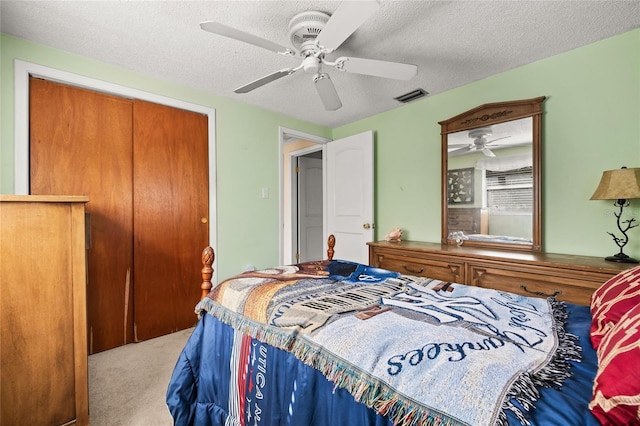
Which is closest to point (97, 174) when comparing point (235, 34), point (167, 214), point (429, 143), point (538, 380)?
point (167, 214)

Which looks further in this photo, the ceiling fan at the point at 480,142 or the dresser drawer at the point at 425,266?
the ceiling fan at the point at 480,142

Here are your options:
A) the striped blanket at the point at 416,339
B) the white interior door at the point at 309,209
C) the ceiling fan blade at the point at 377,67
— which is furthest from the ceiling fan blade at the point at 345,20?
the white interior door at the point at 309,209

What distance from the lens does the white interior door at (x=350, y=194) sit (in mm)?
3445

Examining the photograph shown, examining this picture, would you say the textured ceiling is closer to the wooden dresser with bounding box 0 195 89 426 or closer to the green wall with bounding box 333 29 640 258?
the green wall with bounding box 333 29 640 258

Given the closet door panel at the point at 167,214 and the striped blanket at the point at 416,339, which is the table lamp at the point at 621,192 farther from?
the closet door panel at the point at 167,214

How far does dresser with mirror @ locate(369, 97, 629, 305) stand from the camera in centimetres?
196

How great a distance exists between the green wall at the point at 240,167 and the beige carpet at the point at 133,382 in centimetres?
87

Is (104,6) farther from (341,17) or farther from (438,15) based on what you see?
(438,15)

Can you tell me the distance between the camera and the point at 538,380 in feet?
2.18

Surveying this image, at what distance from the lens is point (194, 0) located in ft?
5.30

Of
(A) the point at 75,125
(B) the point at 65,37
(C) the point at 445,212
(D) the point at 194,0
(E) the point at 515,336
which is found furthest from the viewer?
(C) the point at 445,212

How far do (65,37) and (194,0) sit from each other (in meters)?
1.12

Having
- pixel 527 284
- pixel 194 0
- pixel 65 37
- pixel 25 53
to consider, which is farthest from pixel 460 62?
pixel 25 53

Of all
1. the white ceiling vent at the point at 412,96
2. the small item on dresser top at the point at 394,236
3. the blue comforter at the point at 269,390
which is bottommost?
the blue comforter at the point at 269,390
